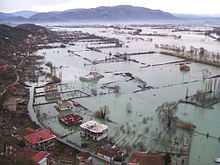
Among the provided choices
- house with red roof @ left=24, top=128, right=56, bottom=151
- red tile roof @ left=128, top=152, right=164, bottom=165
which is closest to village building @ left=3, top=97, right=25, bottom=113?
house with red roof @ left=24, top=128, right=56, bottom=151

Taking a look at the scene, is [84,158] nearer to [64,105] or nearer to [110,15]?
[64,105]

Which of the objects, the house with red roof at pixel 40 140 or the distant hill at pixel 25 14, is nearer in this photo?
the house with red roof at pixel 40 140

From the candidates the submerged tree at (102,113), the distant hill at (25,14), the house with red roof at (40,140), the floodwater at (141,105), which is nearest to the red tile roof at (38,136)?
the house with red roof at (40,140)

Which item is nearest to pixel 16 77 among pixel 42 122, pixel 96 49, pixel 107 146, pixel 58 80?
pixel 58 80

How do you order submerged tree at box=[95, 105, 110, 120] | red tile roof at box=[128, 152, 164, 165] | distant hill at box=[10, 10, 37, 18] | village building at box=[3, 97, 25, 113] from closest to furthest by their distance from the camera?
red tile roof at box=[128, 152, 164, 165]
submerged tree at box=[95, 105, 110, 120]
village building at box=[3, 97, 25, 113]
distant hill at box=[10, 10, 37, 18]

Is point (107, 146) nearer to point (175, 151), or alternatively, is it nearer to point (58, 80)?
point (175, 151)

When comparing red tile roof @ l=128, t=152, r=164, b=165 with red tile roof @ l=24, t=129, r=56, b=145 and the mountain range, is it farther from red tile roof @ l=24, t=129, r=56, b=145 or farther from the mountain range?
the mountain range

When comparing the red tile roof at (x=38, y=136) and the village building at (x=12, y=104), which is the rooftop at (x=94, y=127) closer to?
the red tile roof at (x=38, y=136)
